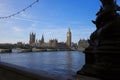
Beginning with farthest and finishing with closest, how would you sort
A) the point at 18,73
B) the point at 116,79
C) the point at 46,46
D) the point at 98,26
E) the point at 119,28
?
the point at 46,46 < the point at 18,73 < the point at 98,26 < the point at 119,28 < the point at 116,79

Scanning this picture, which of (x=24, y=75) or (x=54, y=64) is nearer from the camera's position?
(x=24, y=75)

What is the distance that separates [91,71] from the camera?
11.8ft

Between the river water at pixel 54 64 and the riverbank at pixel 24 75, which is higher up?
the riverbank at pixel 24 75

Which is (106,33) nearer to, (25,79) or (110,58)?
(110,58)

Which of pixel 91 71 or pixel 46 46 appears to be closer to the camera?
pixel 91 71

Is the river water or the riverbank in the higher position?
the riverbank

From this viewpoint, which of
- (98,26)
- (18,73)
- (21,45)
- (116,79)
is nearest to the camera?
(116,79)

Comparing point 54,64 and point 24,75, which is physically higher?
point 24,75

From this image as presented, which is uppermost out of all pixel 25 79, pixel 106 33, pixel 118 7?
pixel 118 7

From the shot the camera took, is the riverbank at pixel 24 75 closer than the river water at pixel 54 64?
Yes

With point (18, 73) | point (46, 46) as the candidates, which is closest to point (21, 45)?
point (46, 46)

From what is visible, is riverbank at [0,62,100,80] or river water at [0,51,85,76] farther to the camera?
river water at [0,51,85,76]

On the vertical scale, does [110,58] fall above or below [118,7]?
below

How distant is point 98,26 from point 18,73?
154cm
